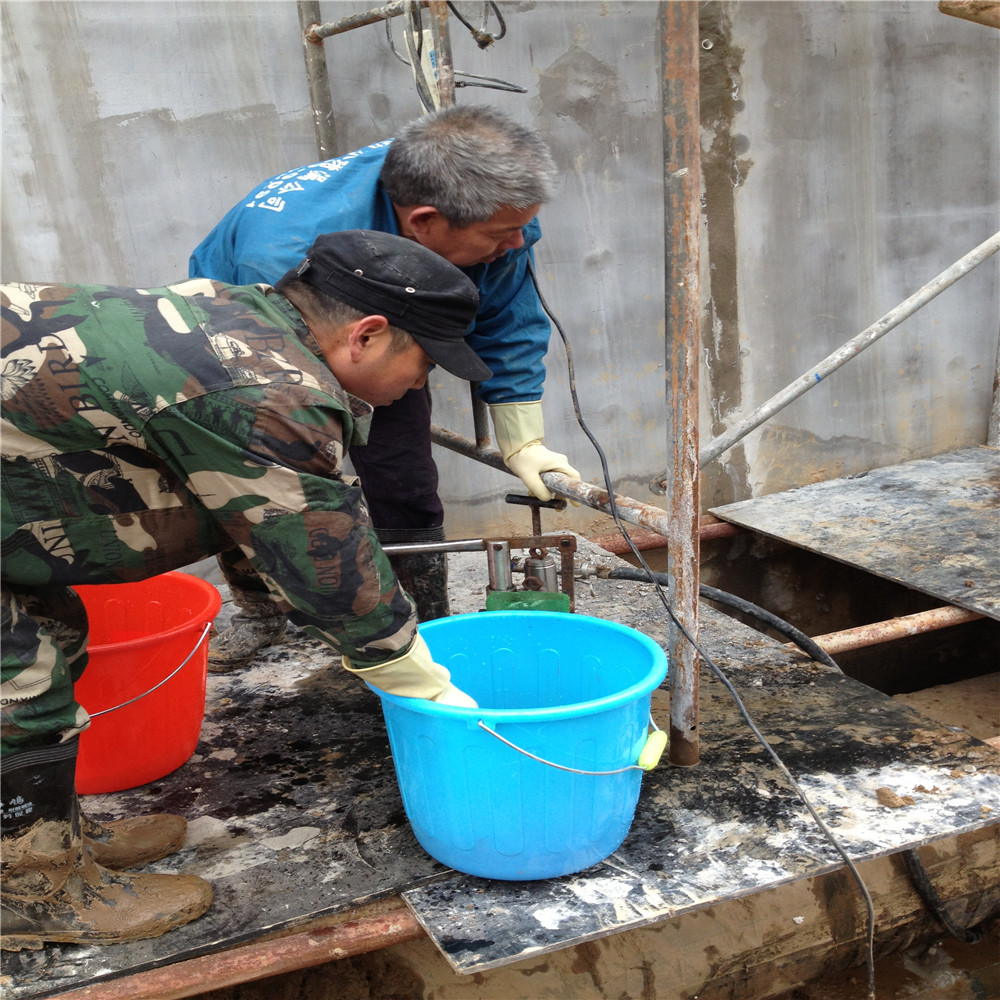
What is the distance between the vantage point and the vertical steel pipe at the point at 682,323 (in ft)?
5.28

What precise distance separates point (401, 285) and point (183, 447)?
16.2 inches

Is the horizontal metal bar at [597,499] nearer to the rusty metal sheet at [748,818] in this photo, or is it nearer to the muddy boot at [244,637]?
the rusty metal sheet at [748,818]

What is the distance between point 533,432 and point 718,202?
1.67 meters

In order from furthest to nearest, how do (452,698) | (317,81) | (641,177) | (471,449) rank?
(641,177) → (317,81) → (471,449) → (452,698)

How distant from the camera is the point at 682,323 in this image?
1.70 m

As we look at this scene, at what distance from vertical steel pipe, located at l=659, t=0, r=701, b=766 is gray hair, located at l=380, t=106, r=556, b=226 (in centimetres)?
40

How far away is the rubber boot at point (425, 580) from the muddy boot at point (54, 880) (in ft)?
3.54

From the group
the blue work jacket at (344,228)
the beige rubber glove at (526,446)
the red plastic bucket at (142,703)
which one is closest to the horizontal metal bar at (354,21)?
the blue work jacket at (344,228)

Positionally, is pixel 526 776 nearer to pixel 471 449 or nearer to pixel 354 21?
pixel 471 449

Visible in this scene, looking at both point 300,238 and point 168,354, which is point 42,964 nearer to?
point 168,354

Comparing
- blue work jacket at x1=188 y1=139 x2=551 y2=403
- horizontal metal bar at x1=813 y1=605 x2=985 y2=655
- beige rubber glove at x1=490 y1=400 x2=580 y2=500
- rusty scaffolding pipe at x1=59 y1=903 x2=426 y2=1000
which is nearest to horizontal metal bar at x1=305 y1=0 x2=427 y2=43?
blue work jacket at x1=188 y1=139 x2=551 y2=403

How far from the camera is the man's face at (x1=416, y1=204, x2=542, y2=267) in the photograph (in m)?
2.03

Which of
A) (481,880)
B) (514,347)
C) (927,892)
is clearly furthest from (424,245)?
(927,892)

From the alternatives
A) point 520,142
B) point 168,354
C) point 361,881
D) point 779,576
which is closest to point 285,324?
point 168,354
